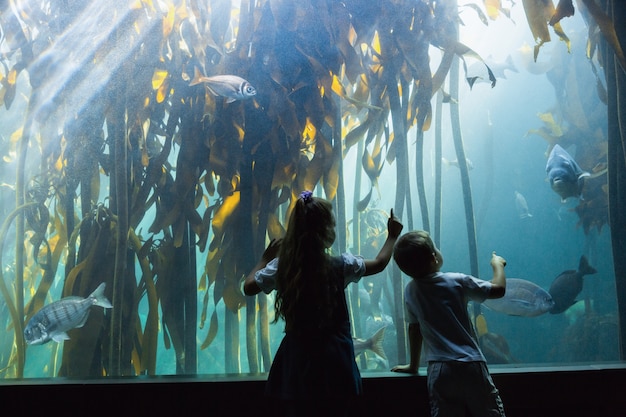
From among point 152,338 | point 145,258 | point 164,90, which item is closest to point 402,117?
point 164,90

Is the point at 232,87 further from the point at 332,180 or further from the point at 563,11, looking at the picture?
the point at 563,11

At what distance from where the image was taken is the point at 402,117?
3.66m

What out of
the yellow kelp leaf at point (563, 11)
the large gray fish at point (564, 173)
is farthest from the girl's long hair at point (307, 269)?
the large gray fish at point (564, 173)

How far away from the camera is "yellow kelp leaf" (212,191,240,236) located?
128 inches

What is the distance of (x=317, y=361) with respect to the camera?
1521mm

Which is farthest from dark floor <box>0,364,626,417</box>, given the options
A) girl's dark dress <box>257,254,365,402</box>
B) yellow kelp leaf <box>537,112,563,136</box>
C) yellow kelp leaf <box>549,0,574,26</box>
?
yellow kelp leaf <box>537,112,563,136</box>

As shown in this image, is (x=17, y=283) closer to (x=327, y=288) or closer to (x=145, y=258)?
(x=145, y=258)

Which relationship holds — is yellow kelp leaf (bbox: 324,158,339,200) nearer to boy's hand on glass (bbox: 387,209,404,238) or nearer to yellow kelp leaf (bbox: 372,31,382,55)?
A: yellow kelp leaf (bbox: 372,31,382,55)

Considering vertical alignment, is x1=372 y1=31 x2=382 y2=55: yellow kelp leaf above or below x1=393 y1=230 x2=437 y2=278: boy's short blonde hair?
above

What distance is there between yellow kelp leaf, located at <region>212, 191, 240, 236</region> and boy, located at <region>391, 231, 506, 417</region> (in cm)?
172

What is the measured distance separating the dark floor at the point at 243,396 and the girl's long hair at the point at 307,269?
619mm

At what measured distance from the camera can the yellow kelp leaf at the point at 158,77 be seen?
3578 mm

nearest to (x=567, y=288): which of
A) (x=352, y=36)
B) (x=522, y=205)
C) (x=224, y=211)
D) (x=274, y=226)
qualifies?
(x=274, y=226)

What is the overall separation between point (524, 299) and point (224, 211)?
243cm
